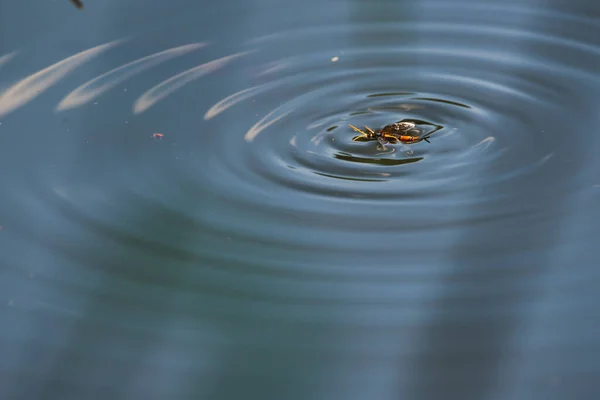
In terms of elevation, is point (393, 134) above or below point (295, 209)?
above

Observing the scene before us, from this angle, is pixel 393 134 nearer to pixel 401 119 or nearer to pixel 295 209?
pixel 401 119

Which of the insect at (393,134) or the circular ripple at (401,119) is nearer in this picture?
the circular ripple at (401,119)

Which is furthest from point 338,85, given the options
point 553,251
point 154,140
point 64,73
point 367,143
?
point 553,251

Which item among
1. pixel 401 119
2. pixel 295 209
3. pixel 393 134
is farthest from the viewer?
pixel 401 119

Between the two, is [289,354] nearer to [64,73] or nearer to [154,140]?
[154,140]

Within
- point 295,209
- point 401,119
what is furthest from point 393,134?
point 295,209
